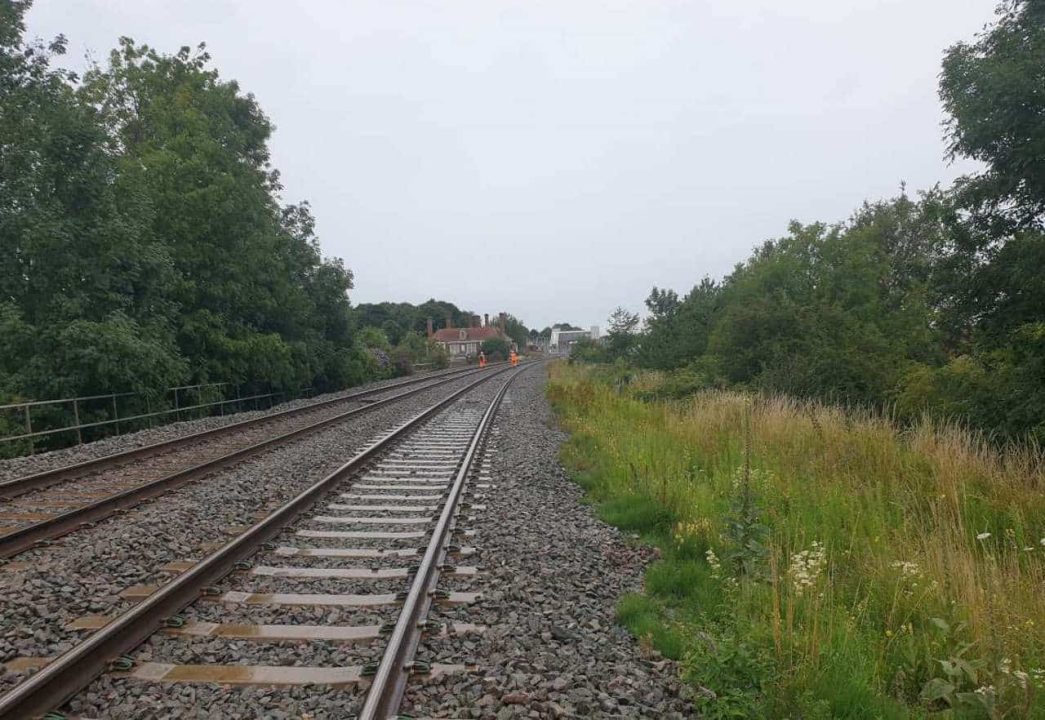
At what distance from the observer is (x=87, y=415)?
14.6 metres

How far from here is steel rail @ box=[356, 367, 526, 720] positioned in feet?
10.2

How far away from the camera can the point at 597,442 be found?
11.5 meters

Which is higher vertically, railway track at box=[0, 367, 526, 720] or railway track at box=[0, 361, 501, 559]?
railway track at box=[0, 361, 501, 559]

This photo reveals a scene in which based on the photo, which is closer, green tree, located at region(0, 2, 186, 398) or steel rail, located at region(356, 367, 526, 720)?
steel rail, located at region(356, 367, 526, 720)

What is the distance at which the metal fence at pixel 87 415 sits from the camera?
39.3 ft

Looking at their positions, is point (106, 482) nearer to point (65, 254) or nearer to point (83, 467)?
point (83, 467)

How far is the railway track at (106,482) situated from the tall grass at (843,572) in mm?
5729

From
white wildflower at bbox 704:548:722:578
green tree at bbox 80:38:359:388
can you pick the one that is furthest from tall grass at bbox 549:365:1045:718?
green tree at bbox 80:38:359:388

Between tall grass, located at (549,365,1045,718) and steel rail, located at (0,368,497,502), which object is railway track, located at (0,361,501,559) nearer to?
steel rail, located at (0,368,497,502)

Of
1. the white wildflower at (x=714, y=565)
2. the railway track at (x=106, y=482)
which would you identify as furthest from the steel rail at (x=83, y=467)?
the white wildflower at (x=714, y=565)

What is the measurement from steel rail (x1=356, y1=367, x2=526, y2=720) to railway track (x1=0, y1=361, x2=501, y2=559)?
3.82 m

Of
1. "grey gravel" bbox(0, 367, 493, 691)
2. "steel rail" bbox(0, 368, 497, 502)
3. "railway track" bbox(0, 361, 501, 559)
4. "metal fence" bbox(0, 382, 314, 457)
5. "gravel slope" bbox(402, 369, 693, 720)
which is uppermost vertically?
"metal fence" bbox(0, 382, 314, 457)

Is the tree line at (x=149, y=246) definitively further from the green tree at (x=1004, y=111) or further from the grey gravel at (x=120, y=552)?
the green tree at (x=1004, y=111)

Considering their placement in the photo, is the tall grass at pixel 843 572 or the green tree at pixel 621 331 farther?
the green tree at pixel 621 331
